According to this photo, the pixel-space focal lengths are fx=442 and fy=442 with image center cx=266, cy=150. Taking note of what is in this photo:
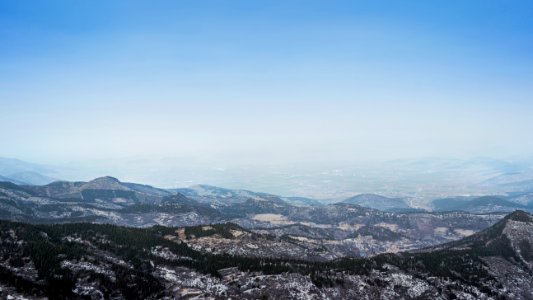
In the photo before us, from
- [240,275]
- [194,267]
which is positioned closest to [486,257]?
[240,275]

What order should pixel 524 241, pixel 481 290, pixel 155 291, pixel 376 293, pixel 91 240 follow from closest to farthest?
1. pixel 155 291
2. pixel 376 293
3. pixel 481 290
4. pixel 91 240
5. pixel 524 241

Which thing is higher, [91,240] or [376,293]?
[91,240]

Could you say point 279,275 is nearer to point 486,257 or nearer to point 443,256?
point 443,256

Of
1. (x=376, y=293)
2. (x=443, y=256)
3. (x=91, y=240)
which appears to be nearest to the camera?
(x=376, y=293)

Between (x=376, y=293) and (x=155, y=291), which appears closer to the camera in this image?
(x=155, y=291)

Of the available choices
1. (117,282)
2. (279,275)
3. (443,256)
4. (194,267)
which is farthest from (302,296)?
(443,256)

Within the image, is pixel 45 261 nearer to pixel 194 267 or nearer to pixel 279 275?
pixel 194 267
